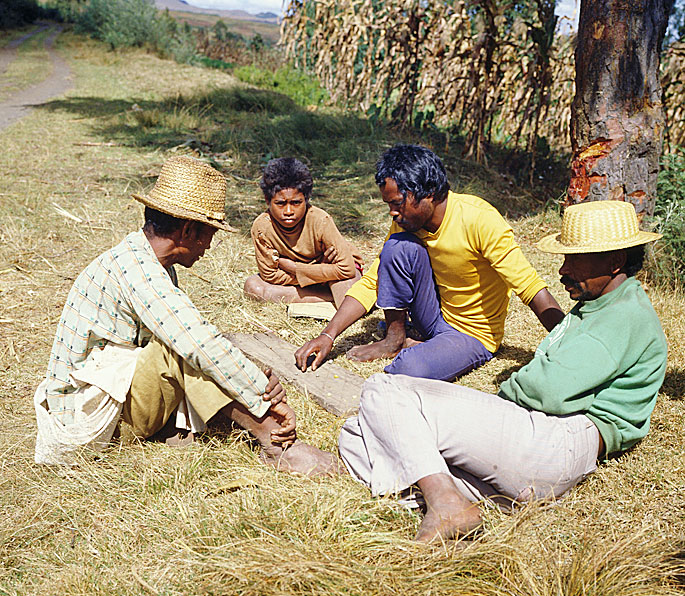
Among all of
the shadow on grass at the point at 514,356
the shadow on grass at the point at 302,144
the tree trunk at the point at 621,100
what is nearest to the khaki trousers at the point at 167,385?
the shadow on grass at the point at 514,356

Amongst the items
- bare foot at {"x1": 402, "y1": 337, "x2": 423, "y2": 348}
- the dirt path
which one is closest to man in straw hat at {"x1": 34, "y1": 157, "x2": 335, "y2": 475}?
bare foot at {"x1": 402, "y1": 337, "x2": 423, "y2": 348}

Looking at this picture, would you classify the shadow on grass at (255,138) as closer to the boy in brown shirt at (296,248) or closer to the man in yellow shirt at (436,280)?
the boy in brown shirt at (296,248)

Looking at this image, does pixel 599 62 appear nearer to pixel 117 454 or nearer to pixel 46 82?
pixel 117 454

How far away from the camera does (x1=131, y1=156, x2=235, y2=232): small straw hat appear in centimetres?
234

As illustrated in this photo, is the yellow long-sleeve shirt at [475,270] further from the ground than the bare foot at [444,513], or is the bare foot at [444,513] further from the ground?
the yellow long-sleeve shirt at [475,270]

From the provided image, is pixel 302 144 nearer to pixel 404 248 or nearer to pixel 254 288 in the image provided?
pixel 254 288

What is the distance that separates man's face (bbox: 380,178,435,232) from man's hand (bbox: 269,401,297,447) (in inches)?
46.7

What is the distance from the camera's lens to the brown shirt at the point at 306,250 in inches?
164

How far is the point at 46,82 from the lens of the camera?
1519 cm

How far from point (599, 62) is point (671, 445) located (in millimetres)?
2873

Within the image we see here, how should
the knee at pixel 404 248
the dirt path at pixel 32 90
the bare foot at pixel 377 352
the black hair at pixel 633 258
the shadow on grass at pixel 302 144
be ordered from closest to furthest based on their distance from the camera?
the black hair at pixel 633 258
the knee at pixel 404 248
the bare foot at pixel 377 352
the shadow on grass at pixel 302 144
the dirt path at pixel 32 90

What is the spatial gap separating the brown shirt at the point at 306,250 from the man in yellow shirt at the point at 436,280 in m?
0.75

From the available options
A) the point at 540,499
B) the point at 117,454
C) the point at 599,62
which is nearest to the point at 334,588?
the point at 540,499

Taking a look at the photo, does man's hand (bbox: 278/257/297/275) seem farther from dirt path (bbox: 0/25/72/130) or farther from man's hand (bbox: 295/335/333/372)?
dirt path (bbox: 0/25/72/130)
